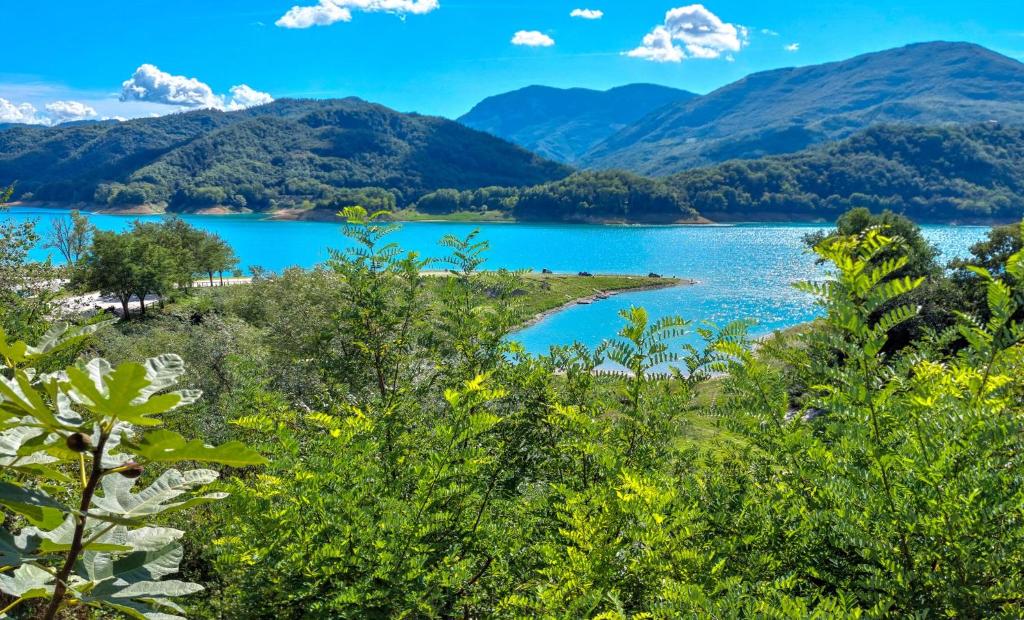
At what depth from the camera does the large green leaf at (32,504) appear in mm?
1272

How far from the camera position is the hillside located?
172000 millimetres

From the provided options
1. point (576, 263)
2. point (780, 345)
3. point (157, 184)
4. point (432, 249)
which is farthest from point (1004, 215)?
point (157, 184)

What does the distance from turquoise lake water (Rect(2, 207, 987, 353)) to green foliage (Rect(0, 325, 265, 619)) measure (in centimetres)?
2575

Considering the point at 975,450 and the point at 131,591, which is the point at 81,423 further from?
the point at 975,450

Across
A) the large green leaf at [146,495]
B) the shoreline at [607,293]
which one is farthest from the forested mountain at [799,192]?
the large green leaf at [146,495]

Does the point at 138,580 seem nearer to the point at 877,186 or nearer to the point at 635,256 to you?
the point at 635,256

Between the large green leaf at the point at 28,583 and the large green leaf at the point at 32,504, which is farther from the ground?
the large green leaf at the point at 32,504

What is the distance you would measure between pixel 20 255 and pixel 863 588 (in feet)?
77.3

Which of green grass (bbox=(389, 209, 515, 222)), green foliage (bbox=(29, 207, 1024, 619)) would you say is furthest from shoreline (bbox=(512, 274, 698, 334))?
green grass (bbox=(389, 209, 515, 222))

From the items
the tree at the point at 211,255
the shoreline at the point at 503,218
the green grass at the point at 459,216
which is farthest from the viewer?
the green grass at the point at 459,216

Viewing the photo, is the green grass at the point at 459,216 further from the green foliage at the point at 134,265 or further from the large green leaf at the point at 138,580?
the large green leaf at the point at 138,580

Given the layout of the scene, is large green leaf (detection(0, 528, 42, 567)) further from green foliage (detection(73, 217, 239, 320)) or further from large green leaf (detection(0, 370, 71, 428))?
green foliage (detection(73, 217, 239, 320))

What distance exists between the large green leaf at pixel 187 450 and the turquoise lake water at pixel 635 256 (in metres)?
26.0

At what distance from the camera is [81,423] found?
1366 millimetres
